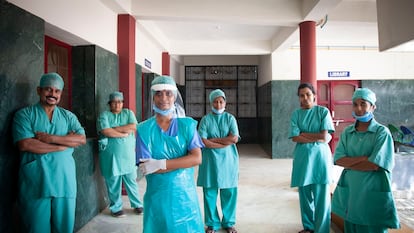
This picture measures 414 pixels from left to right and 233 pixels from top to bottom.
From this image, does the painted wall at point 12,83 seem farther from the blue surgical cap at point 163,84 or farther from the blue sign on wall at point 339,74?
the blue sign on wall at point 339,74

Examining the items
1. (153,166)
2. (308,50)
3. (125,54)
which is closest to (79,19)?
(125,54)

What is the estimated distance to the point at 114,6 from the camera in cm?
402

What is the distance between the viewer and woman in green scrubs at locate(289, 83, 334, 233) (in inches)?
111

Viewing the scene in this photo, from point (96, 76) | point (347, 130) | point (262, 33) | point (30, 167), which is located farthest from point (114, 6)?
point (262, 33)

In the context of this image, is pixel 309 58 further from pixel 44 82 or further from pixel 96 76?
pixel 44 82

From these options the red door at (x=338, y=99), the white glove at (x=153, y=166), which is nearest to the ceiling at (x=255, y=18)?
the red door at (x=338, y=99)

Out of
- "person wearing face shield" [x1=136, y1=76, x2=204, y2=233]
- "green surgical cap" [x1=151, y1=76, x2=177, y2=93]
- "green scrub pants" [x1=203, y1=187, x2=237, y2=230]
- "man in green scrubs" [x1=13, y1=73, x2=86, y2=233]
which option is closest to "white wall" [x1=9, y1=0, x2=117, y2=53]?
"man in green scrubs" [x1=13, y1=73, x2=86, y2=233]

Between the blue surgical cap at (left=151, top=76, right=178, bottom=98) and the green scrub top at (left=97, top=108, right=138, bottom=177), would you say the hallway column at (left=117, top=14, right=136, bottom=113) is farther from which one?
the blue surgical cap at (left=151, top=76, right=178, bottom=98)

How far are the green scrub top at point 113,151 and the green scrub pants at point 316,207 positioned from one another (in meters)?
2.09

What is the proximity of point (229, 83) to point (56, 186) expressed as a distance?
341 inches

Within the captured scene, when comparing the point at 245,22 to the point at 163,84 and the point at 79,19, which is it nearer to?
the point at 79,19

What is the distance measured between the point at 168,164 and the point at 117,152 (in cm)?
209

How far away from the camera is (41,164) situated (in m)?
2.26

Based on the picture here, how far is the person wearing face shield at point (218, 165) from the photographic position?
304 centimetres
